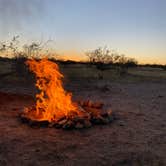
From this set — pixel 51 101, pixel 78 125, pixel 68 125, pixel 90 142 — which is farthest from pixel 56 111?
pixel 90 142

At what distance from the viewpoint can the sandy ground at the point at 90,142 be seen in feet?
24.1

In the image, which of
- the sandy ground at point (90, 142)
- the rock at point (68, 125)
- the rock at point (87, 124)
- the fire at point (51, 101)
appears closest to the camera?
the sandy ground at point (90, 142)

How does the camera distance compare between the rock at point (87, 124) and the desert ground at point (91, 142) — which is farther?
the rock at point (87, 124)

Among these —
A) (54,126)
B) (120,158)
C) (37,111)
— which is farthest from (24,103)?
(120,158)

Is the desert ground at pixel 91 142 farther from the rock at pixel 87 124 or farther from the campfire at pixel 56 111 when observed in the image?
the campfire at pixel 56 111

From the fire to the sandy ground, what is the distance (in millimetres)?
625

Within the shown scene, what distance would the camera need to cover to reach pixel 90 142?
8.42 metres

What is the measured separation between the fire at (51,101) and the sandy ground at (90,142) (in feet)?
2.05

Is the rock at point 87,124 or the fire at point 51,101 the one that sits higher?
the fire at point 51,101

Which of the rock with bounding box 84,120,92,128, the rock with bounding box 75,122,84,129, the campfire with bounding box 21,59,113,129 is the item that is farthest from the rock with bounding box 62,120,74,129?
the rock with bounding box 84,120,92,128

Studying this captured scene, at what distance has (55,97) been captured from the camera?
10094 millimetres

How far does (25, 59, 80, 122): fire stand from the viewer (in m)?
9.87

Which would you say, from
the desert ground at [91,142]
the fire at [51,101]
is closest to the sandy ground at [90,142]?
the desert ground at [91,142]

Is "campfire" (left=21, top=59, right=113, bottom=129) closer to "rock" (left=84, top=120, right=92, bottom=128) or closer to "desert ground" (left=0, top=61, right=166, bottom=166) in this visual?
"rock" (left=84, top=120, right=92, bottom=128)
